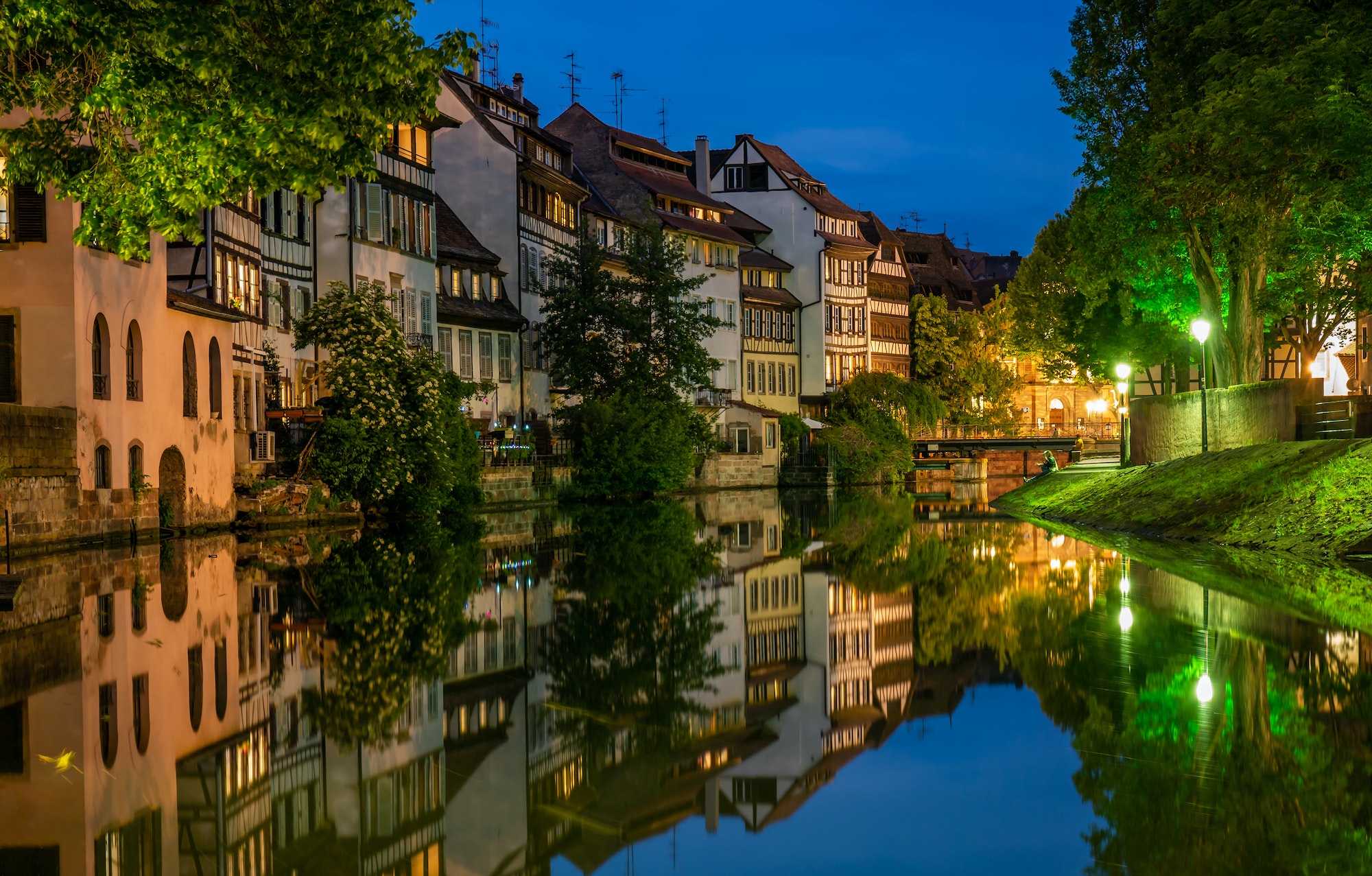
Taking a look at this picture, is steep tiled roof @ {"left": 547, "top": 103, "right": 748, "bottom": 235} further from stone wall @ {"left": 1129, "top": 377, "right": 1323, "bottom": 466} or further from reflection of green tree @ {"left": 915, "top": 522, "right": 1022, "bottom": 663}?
reflection of green tree @ {"left": 915, "top": 522, "right": 1022, "bottom": 663}

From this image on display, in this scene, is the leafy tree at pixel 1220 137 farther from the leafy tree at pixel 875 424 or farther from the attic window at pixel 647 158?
the attic window at pixel 647 158

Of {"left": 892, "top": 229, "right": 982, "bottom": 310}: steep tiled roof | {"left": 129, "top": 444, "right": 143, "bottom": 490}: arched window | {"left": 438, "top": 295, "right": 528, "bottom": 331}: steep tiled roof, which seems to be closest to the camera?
{"left": 129, "top": 444, "right": 143, "bottom": 490}: arched window

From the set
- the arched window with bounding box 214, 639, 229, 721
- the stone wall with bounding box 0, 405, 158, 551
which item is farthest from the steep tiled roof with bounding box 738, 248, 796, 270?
the arched window with bounding box 214, 639, 229, 721

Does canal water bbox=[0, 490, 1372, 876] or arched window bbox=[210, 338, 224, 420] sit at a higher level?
arched window bbox=[210, 338, 224, 420]

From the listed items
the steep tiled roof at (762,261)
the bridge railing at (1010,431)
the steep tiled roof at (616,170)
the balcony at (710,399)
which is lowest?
the bridge railing at (1010,431)

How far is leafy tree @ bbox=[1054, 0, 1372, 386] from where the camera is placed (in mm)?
26094

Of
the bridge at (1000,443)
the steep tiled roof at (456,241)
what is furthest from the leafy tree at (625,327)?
the bridge at (1000,443)

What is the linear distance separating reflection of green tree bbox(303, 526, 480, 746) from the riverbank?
1264 centimetres

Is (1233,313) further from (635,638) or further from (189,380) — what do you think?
(635,638)

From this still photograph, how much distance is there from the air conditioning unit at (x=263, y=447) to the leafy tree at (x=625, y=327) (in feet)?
70.4

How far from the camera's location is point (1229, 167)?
30688 mm

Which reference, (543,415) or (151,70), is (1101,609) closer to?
(151,70)

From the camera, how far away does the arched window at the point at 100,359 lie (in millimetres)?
28828

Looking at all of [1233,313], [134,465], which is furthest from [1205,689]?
[1233,313]
